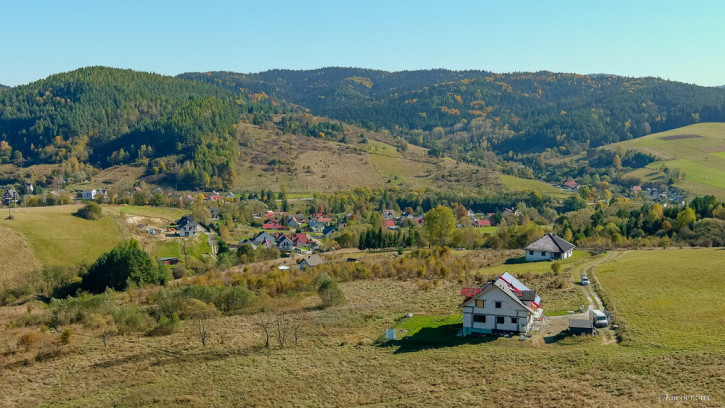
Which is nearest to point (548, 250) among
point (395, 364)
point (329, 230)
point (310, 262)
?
point (310, 262)

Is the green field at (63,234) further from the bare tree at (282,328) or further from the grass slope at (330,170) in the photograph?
the grass slope at (330,170)

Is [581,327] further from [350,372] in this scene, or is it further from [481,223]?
[481,223]

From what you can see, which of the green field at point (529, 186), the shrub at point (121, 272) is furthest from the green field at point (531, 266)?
the green field at point (529, 186)

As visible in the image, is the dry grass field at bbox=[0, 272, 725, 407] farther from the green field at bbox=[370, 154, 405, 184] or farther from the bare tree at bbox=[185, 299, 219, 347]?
the green field at bbox=[370, 154, 405, 184]

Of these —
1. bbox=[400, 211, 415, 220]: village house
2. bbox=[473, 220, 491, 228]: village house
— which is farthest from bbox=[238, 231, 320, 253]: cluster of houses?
bbox=[473, 220, 491, 228]: village house

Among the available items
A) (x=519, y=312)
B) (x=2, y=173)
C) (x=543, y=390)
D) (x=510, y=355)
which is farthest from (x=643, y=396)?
(x=2, y=173)

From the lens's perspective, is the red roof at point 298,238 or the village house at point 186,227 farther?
the red roof at point 298,238
